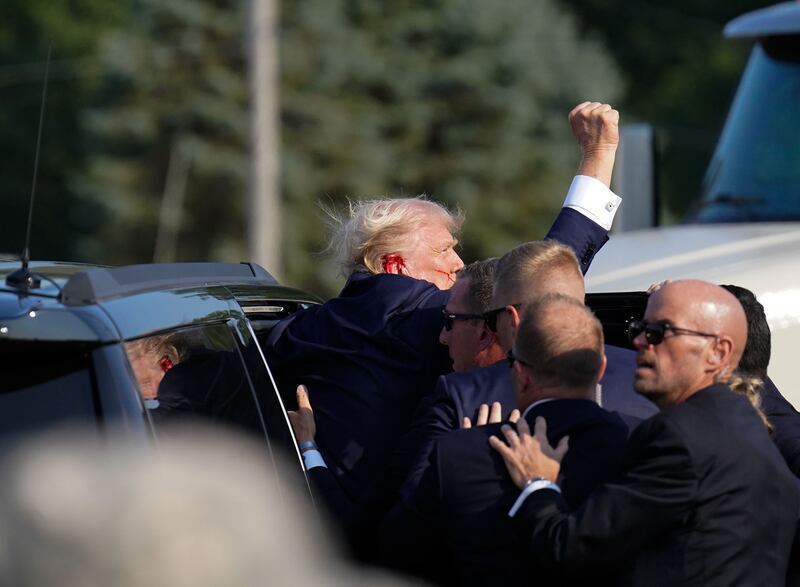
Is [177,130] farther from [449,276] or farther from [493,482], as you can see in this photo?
[493,482]

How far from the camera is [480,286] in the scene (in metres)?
3.97

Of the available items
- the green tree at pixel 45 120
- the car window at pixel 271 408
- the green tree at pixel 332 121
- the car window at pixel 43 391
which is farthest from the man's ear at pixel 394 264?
the green tree at pixel 45 120

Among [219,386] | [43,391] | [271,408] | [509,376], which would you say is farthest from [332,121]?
[43,391]

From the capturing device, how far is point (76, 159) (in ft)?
96.6

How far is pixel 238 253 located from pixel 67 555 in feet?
65.5

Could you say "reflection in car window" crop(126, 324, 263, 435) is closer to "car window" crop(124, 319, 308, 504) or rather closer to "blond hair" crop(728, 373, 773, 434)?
"car window" crop(124, 319, 308, 504)

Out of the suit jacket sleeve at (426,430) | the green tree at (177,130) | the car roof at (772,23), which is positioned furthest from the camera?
the green tree at (177,130)

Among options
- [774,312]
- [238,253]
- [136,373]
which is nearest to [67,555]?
[136,373]

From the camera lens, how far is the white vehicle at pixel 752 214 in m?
5.41

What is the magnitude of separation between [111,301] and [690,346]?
1.33m

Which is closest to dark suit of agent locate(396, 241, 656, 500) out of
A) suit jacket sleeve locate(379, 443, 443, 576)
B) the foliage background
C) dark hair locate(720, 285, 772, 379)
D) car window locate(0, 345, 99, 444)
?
suit jacket sleeve locate(379, 443, 443, 576)

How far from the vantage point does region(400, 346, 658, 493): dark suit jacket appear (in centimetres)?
369

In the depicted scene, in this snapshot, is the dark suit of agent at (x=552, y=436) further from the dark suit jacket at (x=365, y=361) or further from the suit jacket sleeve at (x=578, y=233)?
the suit jacket sleeve at (x=578, y=233)

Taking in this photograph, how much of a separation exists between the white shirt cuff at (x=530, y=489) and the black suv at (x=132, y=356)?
1.77ft
